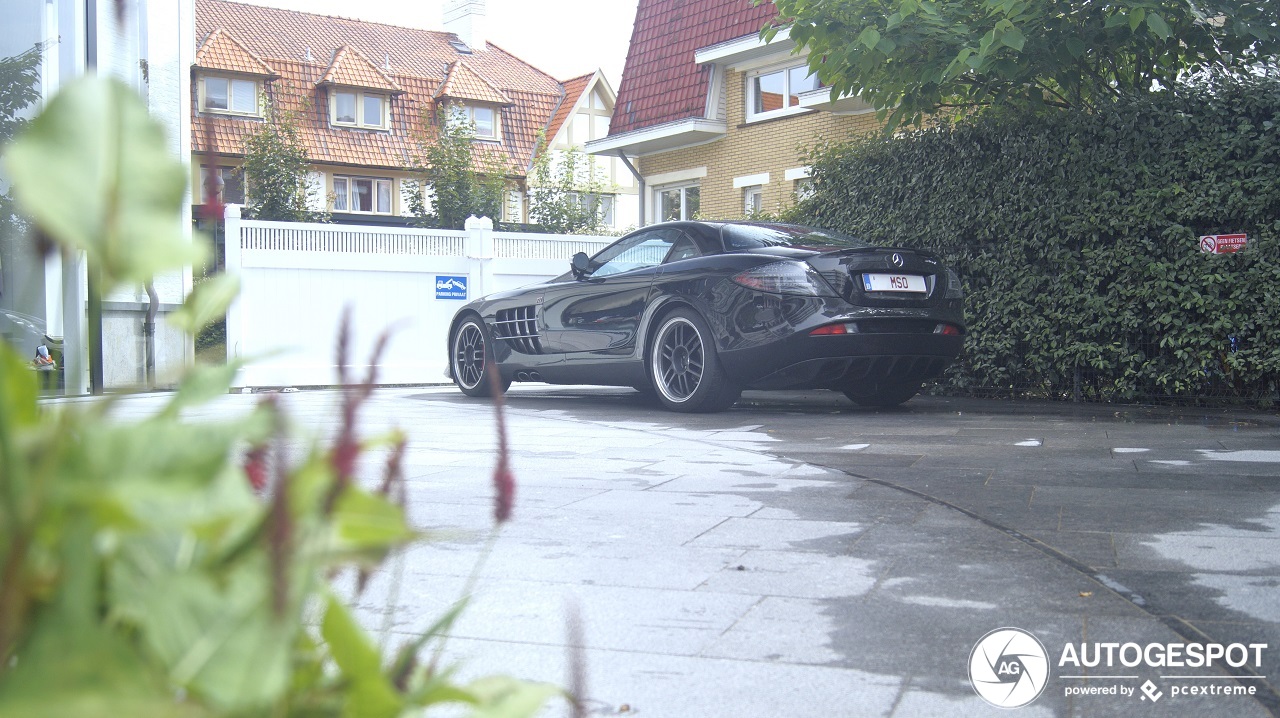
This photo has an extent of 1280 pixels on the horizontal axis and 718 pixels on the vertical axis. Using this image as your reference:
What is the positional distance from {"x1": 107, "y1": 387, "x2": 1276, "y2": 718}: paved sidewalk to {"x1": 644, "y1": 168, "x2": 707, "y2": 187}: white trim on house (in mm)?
17667

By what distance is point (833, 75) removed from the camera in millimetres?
10789

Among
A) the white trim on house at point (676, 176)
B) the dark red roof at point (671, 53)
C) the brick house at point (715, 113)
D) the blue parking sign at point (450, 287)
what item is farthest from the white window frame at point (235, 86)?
the blue parking sign at point (450, 287)

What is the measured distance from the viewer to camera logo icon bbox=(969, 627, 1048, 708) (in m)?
2.60

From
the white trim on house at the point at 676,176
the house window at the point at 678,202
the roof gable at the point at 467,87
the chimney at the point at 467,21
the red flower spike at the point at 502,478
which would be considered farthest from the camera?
the chimney at the point at 467,21

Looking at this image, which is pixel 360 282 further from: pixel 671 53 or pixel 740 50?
pixel 671 53

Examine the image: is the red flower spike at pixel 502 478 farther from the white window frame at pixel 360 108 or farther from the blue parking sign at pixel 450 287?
the white window frame at pixel 360 108

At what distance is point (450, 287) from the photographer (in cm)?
1594

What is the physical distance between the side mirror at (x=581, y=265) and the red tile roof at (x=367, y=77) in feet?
99.4

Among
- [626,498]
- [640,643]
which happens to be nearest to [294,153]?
[626,498]

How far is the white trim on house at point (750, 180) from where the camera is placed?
2156 cm

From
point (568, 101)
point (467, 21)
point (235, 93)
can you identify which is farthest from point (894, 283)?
point (467, 21)

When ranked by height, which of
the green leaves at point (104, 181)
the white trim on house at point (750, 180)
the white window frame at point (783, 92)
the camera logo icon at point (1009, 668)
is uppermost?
the white window frame at point (783, 92)

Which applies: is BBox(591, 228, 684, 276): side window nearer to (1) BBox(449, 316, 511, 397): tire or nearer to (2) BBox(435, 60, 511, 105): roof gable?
(1) BBox(449, 316, 511, 397): tire

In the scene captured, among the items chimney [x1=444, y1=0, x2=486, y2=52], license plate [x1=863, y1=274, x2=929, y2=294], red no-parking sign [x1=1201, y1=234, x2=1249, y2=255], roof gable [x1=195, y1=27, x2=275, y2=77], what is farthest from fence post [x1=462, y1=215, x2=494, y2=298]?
chimney [x1=444, y1=0, x2=486, y2=52]
